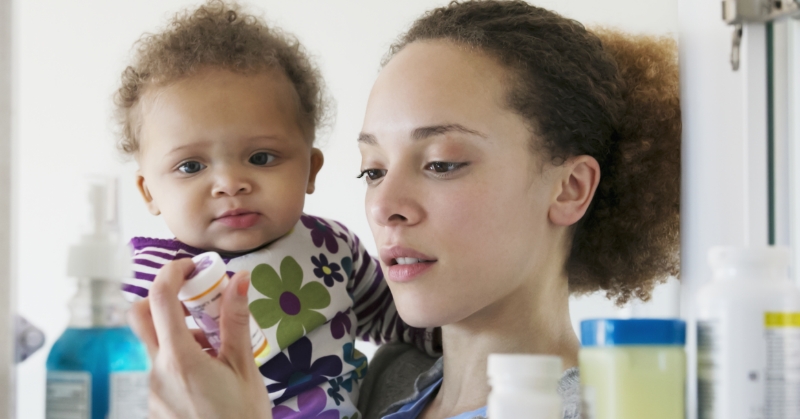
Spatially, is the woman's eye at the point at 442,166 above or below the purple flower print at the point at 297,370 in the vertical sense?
above

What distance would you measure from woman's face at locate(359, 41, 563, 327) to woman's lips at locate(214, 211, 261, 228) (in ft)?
0.87

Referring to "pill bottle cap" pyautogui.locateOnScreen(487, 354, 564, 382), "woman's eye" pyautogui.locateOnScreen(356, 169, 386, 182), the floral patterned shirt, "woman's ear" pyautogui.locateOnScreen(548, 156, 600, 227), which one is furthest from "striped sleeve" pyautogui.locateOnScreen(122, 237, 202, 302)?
"pill bottle cap" pyautogui.locateOnScreen(487, 354, 564, 382)

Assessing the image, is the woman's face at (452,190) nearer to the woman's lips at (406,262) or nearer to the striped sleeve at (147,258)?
the woman's lips at (406,262)

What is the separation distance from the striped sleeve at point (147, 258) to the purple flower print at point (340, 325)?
0.82 ft

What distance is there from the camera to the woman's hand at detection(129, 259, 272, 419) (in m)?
0.82

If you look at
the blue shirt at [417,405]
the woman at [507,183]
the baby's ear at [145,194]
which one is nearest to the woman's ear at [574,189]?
the woman at [507,183]

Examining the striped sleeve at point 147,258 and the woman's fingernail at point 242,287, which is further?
the striped sleeve at point 147,258

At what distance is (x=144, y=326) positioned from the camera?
34.3 inches

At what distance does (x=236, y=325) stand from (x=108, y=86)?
2.10ft

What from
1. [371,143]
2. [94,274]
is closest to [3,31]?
[94,274]

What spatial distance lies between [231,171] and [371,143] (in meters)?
0.27

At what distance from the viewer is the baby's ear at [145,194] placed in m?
1.28

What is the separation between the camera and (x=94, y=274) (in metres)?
0.72

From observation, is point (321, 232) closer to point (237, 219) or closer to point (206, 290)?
point (237, 219)
